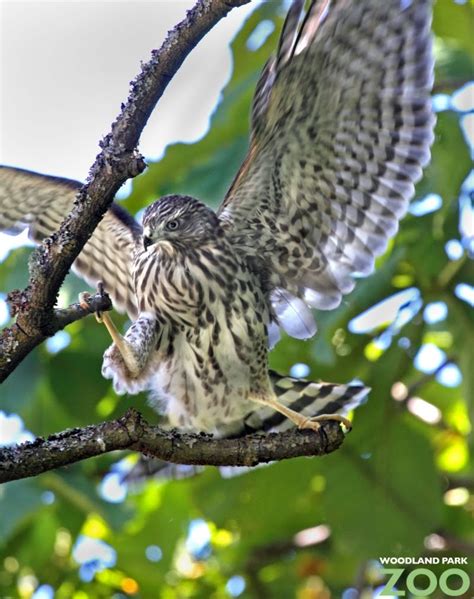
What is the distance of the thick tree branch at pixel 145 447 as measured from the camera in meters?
2.68

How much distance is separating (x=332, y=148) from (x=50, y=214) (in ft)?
4.25

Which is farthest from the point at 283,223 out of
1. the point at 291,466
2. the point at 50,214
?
the point at 291,466

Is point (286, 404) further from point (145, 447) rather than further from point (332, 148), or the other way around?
point (145, 447)

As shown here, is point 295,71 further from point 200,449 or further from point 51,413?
point 51,413

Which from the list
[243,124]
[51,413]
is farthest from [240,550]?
[243,124]

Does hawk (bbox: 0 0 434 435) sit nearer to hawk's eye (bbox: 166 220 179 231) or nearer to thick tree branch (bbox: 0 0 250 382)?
hawk's eye (bbox: 166 220 179 231)

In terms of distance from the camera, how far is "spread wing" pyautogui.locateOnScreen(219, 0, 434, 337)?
3.96 metres

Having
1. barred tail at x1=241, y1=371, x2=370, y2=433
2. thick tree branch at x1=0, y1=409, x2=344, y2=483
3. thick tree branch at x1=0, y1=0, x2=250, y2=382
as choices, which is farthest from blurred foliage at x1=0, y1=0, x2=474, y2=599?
thick tree branch at x1=0, y1=0, x2=250, y2=382

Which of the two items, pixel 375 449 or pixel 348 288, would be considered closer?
pixel 348 288

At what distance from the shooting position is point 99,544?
6.46 metres

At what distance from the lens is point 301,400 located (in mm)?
4648

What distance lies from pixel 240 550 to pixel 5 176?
2746 millimetres

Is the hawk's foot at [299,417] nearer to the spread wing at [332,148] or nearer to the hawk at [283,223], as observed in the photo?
the hawk at [283,223]

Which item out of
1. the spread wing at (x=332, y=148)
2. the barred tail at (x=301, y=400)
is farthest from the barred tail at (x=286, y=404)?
the spread wing at (x=332, y=148)
